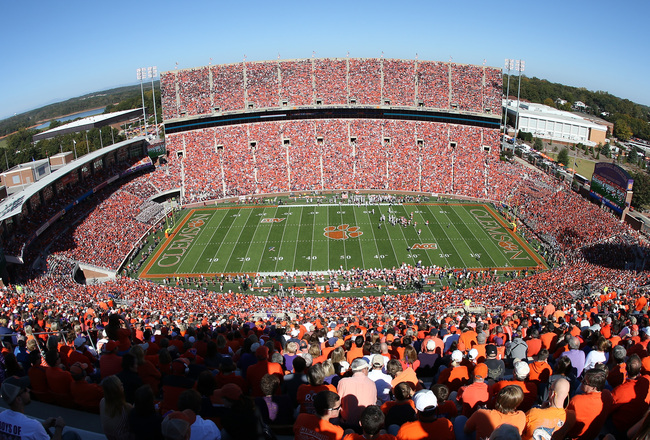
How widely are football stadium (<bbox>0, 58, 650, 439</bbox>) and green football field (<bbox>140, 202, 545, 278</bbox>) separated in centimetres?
19

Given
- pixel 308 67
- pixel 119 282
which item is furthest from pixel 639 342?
pixel 308 67

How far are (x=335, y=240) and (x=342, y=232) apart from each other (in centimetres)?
157

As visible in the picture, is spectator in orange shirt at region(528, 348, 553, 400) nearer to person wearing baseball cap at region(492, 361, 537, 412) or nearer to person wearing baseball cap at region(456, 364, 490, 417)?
person wearing baseball cap at region(492, 361, 537, 412)

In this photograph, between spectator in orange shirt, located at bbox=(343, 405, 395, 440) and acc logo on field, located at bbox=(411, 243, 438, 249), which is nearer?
spectator in orange shirt, located at bbox=(343, 405, 395, 440)


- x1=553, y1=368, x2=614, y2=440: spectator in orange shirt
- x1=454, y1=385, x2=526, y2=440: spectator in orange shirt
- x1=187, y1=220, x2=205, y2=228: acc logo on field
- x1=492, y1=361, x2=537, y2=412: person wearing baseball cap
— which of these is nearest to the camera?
x1=454, y1=385, x2=526, y2=440: spectator in orange shirt

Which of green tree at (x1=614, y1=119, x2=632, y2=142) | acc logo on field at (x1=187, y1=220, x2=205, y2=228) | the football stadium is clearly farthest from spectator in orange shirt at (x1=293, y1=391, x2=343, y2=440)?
green tree at (x1=614, y1=119, x2=632, y2=142)

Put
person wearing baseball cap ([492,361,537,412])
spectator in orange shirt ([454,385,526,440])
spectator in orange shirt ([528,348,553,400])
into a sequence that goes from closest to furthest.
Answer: spectator in orange shirt ([454,385,526,440]), person wearing baseball cap ([492,361,537,412]), spectator in orange shirt ([528,348,553,400])

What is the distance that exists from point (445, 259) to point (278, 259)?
1079 cm

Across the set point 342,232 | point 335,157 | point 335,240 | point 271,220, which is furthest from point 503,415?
point 335,157

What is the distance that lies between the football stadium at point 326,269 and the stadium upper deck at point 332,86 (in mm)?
218

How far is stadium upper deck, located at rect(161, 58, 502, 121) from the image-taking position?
4647 cm

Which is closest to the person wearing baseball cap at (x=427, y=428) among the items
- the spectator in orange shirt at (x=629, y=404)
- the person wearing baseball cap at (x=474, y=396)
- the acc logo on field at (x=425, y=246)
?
the person wearing baseball cap at (x=474, y=396)

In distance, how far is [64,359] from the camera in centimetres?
796

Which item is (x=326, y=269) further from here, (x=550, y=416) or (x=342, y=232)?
(x=550, y=416)
